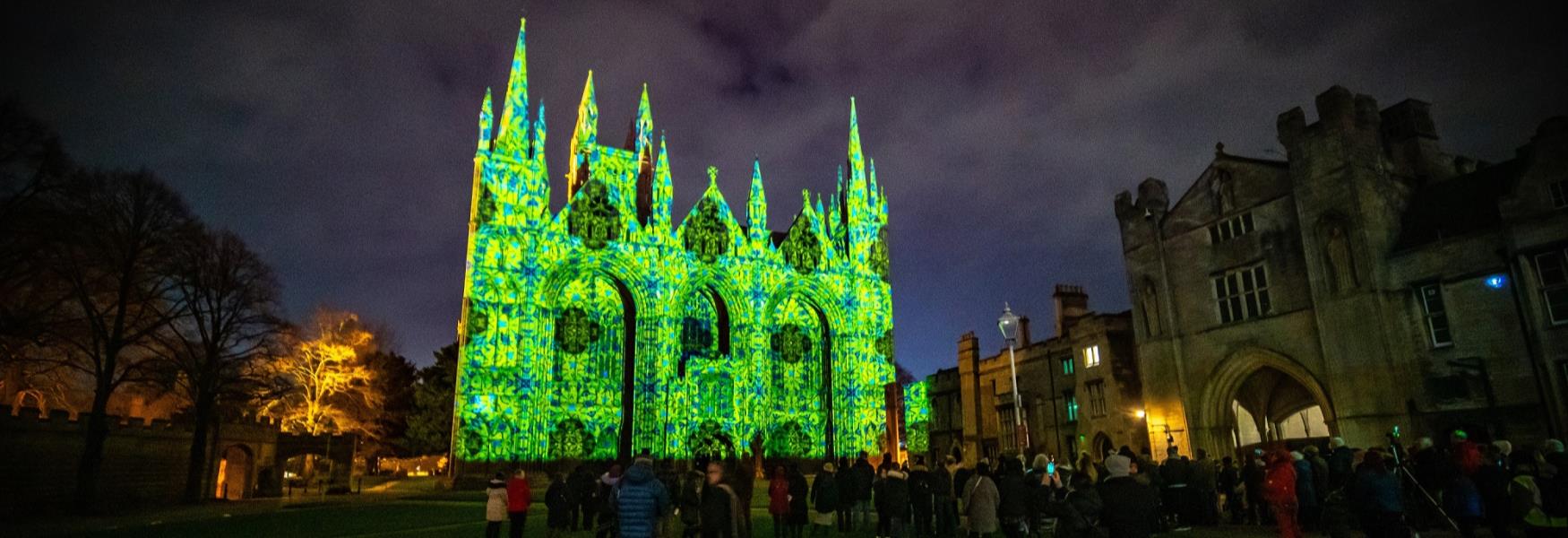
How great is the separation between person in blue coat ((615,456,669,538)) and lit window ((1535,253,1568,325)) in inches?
935

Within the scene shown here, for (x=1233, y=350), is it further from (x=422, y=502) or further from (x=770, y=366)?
(x=422, y=502)

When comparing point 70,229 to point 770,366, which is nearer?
point 70,229

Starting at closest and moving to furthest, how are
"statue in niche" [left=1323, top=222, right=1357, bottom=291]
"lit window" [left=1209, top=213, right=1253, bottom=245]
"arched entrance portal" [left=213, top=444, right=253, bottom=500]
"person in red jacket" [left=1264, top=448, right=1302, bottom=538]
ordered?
"person in red jacket" [left=1264, top=448, right=1302, bottom=538] < "statue in niche" [left=1323, top=222, right=1357, bottom=291] < "lit window" [left=1209, top=213, right=1253, bottom=245] < "arched entrance portal" [left=213, top=444, right=253, bottom=500]

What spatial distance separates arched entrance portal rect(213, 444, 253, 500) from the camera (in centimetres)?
3644

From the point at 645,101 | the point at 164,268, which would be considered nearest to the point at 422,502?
the point at 164,268

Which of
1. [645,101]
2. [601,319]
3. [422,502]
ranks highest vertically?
[645,101]

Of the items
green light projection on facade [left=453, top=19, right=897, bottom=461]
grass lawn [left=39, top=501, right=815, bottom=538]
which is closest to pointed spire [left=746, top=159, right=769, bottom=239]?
green light projection on facade [left=453, top=19, right=897, bottom=461]

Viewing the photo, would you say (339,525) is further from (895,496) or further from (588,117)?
(588,117)

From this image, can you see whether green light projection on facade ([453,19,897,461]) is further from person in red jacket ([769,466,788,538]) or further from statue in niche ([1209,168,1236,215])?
person in red jacket ([769,466,788,538])

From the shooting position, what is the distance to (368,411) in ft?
160

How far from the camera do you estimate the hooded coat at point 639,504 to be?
8773 mm

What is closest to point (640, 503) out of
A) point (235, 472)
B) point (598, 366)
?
point (598, 366)

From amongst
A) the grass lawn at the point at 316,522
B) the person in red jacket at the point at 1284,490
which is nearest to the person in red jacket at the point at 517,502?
the grass lawn at the point at 316,522

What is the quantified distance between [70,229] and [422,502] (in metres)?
13.7
